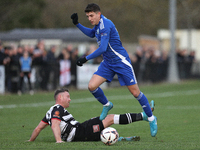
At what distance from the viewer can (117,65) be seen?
8.23 metres

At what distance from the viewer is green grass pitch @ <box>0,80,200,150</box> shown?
7066 mm

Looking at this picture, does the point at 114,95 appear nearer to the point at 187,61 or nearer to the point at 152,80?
the point at 152,80

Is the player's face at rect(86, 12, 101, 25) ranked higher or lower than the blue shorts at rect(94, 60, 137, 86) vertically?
higher

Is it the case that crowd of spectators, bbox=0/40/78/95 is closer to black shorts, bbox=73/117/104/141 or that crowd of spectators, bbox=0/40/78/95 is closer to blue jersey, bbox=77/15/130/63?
blue jersey, bbox=77/15/130/63

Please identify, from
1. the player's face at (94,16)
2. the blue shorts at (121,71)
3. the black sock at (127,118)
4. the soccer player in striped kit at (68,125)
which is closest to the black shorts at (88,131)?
the soccer player in striped kit at (68,125)

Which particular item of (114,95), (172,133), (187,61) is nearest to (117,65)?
(172,133)

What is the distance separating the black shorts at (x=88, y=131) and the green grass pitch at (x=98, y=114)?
0.31m

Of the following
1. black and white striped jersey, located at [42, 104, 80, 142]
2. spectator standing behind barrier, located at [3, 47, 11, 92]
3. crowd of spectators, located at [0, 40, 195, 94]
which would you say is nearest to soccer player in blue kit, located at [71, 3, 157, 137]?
black and white striped jersey, located at [42, 104, 80, 142]

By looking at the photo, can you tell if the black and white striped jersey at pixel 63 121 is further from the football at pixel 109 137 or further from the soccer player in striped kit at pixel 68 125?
the football at pixel 109 137

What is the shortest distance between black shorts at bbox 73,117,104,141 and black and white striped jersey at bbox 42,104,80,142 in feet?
0.31

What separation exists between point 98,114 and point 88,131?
474 centimetres

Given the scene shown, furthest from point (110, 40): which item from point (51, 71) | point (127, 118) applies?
point (51, 71)

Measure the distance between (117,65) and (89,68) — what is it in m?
12.9

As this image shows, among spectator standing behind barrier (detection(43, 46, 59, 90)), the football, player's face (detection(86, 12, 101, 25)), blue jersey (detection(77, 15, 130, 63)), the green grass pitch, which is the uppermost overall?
player's face (detection(86, 12, 101, 25))
